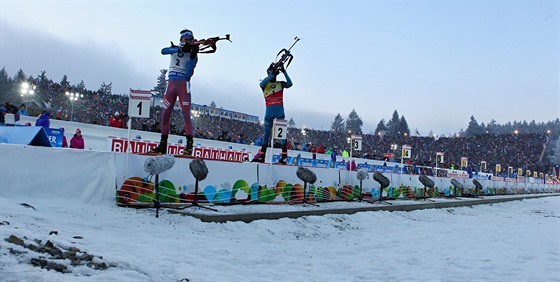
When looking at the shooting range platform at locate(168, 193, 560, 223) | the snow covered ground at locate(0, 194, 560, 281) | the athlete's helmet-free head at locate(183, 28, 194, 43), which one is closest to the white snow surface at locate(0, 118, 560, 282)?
the snow covered ground at locate(0, 194, 560, 281)

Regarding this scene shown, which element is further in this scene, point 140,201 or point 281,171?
point 281,171

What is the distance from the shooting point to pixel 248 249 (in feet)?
24.3

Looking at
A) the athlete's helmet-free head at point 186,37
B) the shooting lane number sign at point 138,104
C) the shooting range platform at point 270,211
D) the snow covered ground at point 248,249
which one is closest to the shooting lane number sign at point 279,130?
the shooting range platform at point 270,211

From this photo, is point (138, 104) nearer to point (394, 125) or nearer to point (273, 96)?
point (273, 96)

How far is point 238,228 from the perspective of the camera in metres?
9.03

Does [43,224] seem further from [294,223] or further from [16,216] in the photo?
[294,223]

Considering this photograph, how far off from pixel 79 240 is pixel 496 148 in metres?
85.3

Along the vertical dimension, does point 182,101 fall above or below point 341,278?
above

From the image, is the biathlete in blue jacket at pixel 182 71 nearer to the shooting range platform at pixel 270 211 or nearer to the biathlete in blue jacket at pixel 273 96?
the shooting range platform at pixel 270 211

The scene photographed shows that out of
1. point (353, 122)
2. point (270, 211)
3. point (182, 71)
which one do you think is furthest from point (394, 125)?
point (182, 71)

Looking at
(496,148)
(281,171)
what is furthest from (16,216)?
(496,148)

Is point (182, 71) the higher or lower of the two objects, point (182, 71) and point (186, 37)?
the lower

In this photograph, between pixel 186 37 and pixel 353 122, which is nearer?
pixel 186 37

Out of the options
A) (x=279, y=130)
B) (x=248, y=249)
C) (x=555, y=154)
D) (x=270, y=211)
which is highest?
(x=555, y=154)
